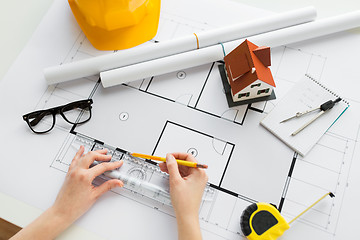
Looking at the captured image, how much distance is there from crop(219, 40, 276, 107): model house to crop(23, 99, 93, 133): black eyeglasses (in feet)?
1.35

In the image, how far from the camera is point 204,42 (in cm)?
101

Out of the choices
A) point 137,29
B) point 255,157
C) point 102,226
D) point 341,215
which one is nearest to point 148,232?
point 102,226

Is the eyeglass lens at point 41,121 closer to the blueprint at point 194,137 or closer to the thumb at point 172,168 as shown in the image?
the blueprint at point 194,137

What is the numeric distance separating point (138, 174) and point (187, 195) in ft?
0.52

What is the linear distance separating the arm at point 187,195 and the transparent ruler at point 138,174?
1.7 inches

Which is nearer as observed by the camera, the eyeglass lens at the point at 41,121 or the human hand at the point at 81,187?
the human hand at the point at 81,187

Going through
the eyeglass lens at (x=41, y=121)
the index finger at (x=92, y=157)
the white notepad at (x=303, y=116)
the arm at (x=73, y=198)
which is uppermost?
the white notepad at (x=303, y=116)

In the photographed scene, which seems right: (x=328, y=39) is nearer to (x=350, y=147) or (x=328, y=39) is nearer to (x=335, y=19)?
(x=335, y=19)

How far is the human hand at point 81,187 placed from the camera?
2.68ft

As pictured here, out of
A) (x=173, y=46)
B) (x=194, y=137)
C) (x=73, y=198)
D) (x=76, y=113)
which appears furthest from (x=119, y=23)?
(x=73, y=198)

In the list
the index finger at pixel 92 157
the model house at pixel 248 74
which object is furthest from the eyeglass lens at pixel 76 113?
the model house at pixel 248 74

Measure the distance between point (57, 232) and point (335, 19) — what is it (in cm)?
99

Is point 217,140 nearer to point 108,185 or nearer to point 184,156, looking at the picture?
point 184,156

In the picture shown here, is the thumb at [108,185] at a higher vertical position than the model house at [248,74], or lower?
lower
